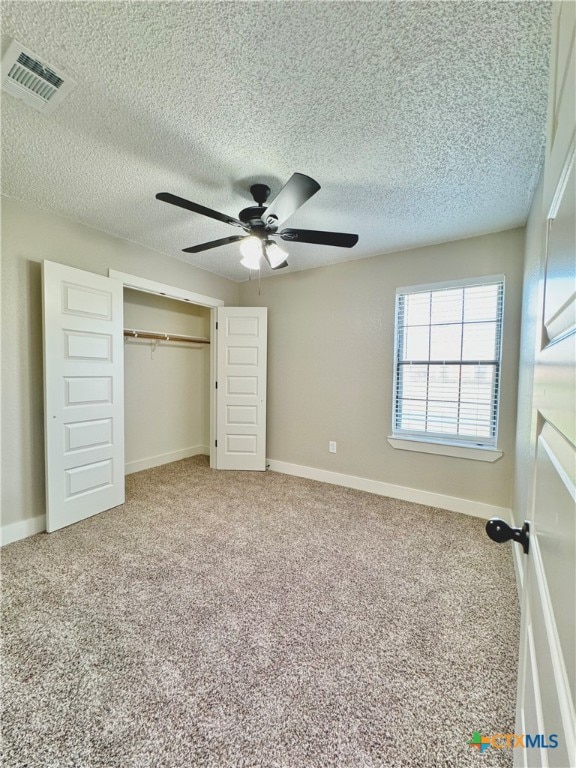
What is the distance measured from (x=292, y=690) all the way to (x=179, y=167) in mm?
2786

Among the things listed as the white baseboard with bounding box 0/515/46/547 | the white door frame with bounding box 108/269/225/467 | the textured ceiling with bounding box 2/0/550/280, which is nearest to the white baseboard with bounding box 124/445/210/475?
the white door frame with bounding box 108/269/225/467

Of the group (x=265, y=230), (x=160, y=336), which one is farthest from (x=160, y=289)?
(x=265, y=230)

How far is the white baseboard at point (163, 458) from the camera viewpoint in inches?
151

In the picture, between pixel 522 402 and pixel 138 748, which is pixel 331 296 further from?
pixel 138 748

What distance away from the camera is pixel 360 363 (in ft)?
11.3

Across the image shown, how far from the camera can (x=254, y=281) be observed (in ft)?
13.8

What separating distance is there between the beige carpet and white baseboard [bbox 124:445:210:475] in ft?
4.48

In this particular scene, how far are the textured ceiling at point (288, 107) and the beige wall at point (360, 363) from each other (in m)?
0.58

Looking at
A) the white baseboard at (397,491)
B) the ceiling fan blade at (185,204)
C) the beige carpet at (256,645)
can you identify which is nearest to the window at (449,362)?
the white baseboard at (397,491)

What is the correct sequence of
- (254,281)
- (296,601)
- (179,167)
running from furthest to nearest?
(254,281) < (179,167) < (296,601)

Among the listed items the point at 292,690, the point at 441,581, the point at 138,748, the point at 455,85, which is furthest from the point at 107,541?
the point at 455,85

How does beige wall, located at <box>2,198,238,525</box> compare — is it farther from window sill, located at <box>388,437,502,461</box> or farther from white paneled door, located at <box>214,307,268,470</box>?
window sill, located at <box>388,437,502,461</box>

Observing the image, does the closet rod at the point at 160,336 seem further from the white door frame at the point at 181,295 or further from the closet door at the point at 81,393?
the closet door at the point at 81,393

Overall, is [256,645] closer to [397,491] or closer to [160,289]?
[397,491]
